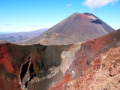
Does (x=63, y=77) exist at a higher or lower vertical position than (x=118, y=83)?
lower

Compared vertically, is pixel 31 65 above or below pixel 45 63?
above

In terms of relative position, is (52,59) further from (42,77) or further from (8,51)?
(8,51)

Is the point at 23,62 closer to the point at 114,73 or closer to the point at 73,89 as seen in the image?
the point at 73,89

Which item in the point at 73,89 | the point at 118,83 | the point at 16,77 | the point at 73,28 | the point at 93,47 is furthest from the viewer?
the point at 73,28

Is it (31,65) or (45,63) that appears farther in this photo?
(45,63)

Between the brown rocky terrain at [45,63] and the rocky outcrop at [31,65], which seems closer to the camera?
the brown rocky terrain at [45,63]

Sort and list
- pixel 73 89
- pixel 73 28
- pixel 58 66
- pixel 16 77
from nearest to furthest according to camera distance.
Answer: pixel 73 89 < pixel 16 77 < pixel 58 66 < pixel 73 28

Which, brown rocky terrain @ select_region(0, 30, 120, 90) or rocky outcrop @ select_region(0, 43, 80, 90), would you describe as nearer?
brown rocky terrain @ select_region(0, 30, 120, 90)

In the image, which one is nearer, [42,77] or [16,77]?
[16,77]

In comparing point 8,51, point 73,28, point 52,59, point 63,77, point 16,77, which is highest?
point 73,28

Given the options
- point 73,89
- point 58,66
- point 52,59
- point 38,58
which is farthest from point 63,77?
point 73,89

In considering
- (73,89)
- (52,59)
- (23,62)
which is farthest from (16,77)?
(73,89)
